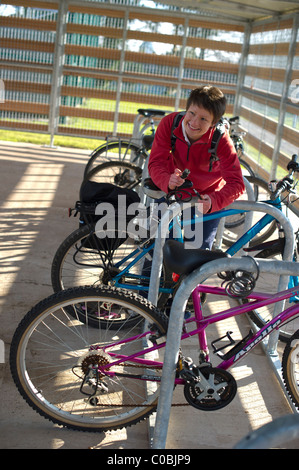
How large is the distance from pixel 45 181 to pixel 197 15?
12.1 ft

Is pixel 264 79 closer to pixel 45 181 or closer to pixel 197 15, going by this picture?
pixel 197 15

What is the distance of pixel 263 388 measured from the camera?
316 centimetres

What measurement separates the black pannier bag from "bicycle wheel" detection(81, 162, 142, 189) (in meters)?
2.02

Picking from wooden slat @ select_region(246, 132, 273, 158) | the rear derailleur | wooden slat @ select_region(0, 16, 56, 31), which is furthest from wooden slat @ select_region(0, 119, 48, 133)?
the rear derailleur

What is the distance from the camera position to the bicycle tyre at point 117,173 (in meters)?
5.65

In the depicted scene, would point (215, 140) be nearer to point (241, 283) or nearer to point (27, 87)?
point (241, 283)

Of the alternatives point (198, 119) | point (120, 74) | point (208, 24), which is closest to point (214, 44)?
point (208, 24)

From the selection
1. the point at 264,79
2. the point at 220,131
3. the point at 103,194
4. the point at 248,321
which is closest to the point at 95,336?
the point at 103,194

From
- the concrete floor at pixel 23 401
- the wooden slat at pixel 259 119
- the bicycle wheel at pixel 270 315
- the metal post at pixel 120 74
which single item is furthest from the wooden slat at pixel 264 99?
the bicycle wheel at pixel 270 315

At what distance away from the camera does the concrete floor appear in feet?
8.53

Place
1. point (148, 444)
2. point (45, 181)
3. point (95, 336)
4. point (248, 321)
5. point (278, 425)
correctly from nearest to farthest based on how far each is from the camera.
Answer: point (278, 425) < point (148, 444) < point (95, 336) < point (248, 321) < point (45, 181)
